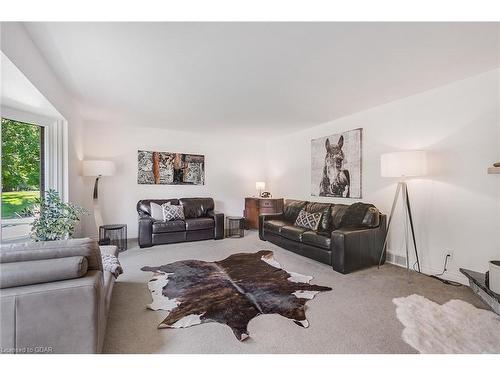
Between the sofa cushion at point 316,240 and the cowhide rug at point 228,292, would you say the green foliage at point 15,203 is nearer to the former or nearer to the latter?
the cowhide rug at point 228,292

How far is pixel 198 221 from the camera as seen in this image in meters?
Answer: 4.87

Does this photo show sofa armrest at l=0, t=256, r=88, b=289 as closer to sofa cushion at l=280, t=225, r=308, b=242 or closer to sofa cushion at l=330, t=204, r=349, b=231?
sofa cushion at l=280, t=225, r=308, b=242

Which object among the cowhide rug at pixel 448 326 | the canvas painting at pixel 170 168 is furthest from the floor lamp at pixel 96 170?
the cowhide rug at pixel 448 326

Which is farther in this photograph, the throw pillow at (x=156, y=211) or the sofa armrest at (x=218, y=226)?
the sofa armrest at (x=218, y=226)

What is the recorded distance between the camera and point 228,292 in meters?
2.57

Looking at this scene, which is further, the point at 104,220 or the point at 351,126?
the point at 104,220

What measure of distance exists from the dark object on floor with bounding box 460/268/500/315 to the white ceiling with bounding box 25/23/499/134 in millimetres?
2221

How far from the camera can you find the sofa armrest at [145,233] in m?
4.39

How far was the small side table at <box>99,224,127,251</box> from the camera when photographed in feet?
13.7

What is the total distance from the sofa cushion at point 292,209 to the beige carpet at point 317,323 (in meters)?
1.60

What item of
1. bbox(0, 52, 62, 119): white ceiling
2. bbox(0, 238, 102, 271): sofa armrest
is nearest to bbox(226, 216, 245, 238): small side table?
bbox(0, 52, 62, 119): white ceiling
